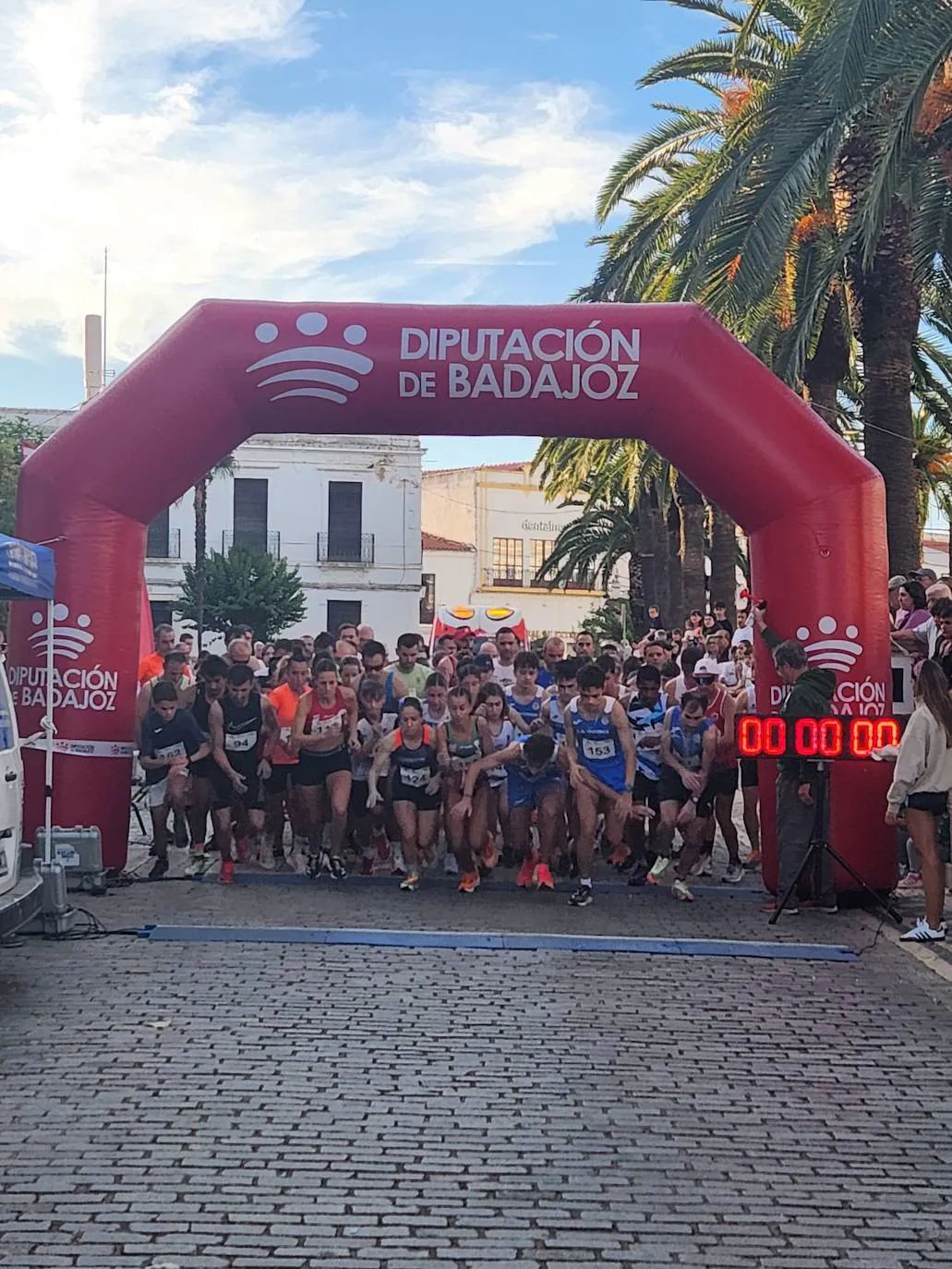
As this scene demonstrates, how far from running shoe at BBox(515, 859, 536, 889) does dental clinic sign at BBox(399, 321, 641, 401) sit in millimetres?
3435

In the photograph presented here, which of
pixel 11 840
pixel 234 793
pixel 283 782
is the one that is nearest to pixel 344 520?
pixel 283 782

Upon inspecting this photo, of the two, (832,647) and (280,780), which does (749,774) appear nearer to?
(832,647)

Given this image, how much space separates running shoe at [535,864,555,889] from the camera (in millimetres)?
9891

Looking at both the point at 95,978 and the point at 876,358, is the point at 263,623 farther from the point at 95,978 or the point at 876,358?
the point at 95,978

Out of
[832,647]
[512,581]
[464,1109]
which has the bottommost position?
[464,1109]

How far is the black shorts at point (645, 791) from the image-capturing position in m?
10.5

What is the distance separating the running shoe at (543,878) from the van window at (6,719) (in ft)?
13.4

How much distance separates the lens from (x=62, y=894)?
26.8ft

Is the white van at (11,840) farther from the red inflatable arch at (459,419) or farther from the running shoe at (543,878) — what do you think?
the running shoe at (543,878)

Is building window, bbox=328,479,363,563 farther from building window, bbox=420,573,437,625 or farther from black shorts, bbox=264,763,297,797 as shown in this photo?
black shorts, bbox=264,763,297,797

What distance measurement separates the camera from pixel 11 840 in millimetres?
7012

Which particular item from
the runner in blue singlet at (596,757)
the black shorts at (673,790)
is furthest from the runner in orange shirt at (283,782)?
the black shorts at (673,790)

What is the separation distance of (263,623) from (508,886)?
2960 cm

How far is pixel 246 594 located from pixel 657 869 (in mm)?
29460
